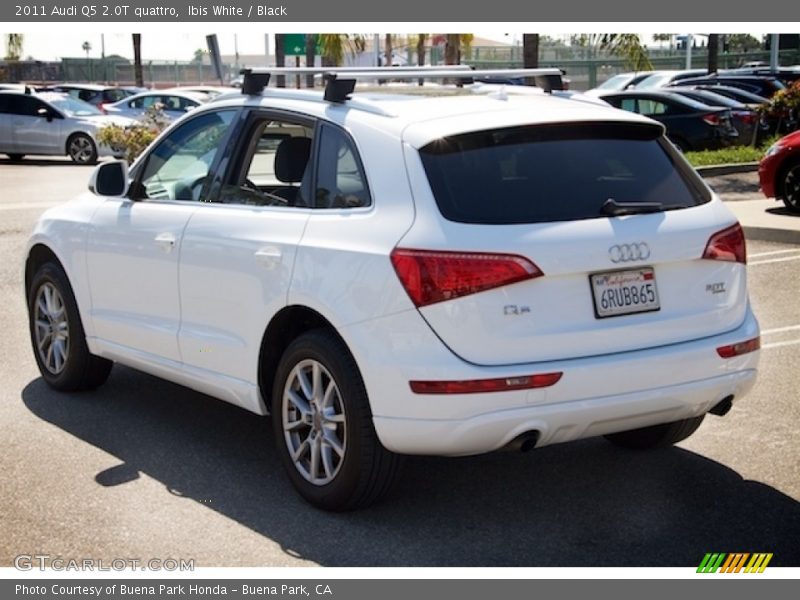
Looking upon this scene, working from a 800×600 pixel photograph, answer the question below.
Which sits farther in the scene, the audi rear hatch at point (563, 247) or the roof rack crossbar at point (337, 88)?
the roof rack crossbar at point (337, 88)

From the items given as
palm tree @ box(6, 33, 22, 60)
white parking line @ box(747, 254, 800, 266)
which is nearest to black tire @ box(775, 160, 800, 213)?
white parking line @ box(747, 254, 800, 266)

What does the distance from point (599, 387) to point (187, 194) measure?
2533 millimetres

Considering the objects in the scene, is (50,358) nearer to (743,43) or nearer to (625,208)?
(625,208)

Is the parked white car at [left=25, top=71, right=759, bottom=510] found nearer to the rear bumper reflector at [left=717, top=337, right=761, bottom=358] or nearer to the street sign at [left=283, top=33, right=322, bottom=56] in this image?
the rear bumper reflector at [left=717, top=337, right=761, bottom=358]

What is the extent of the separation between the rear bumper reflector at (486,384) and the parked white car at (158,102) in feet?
82.3

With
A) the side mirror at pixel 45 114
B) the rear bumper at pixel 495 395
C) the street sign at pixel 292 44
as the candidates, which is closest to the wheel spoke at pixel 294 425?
the rear bumper at pixel 495 395

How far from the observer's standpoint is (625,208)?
5293mm

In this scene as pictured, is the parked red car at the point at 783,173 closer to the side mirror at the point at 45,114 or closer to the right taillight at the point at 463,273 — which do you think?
the right taillight at the point at 463,273

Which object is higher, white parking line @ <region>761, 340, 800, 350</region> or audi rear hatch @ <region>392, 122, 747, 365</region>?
audi rear hatch @ <region>392, 122, 747, 365</region>

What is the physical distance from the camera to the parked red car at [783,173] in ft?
48.5

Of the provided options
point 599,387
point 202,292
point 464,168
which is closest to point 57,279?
point 202,292

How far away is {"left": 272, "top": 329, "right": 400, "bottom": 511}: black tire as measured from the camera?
5.27 metres

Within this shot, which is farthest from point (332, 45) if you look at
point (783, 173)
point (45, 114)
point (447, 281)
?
point (447, 281)

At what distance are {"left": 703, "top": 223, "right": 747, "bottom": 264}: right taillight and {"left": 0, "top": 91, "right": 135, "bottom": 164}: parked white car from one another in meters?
21.7
